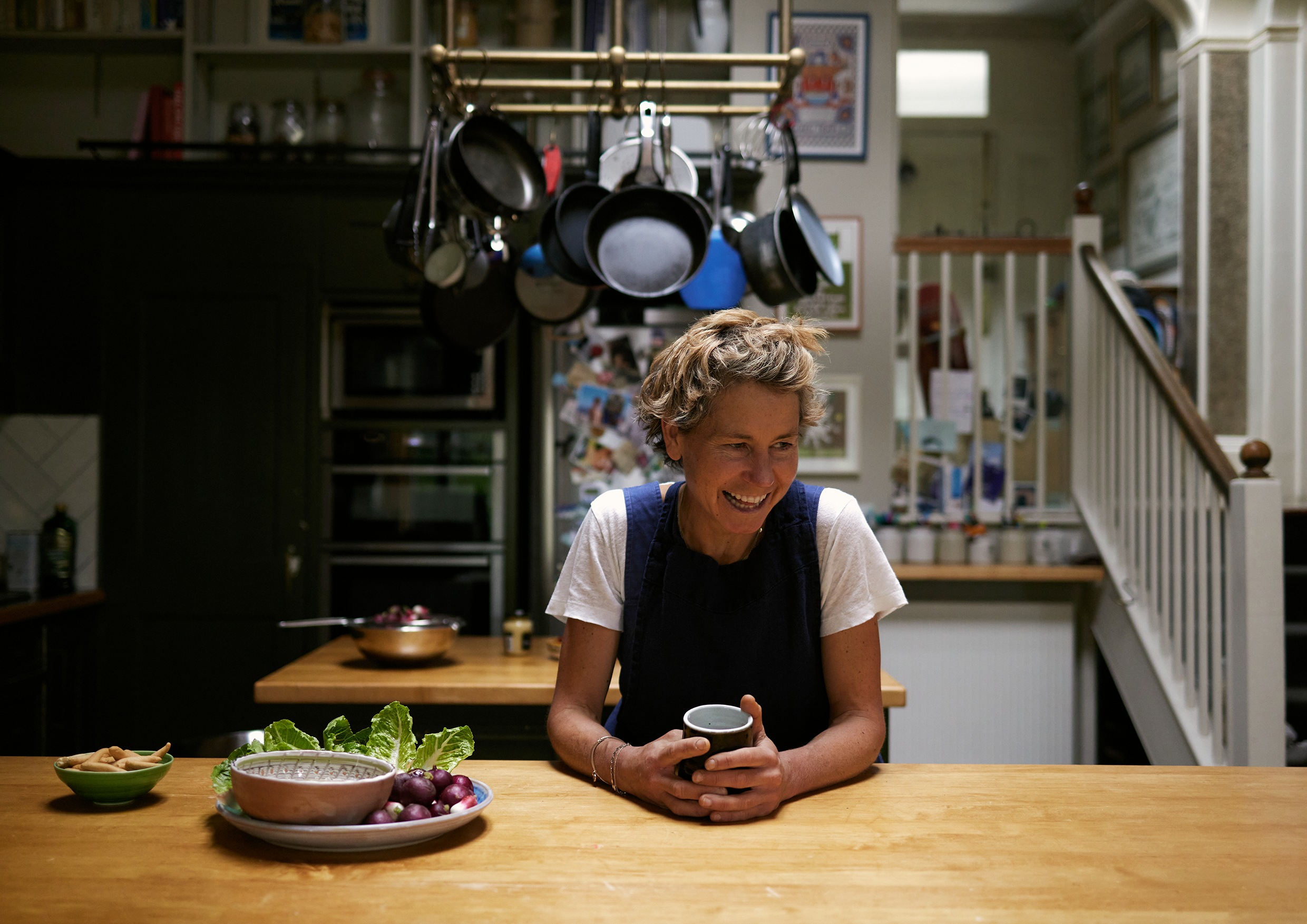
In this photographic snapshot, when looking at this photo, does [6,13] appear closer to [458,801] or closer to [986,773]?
[458,801]

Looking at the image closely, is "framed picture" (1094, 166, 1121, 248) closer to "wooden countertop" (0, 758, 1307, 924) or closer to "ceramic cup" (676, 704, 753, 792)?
"wooden countertop" (0, 758, 1307, 924)

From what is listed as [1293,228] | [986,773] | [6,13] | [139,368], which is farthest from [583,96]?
[986,773]

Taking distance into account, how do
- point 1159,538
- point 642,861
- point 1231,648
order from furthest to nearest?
point 1159,538 → point 1231,648 → point 642,861

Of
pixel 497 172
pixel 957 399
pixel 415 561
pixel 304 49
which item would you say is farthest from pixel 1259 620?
pixel 304 49

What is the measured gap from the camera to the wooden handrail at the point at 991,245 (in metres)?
3.89

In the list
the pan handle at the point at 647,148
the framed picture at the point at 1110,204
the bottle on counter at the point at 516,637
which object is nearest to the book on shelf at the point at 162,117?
the pan handle at the point at 647,148

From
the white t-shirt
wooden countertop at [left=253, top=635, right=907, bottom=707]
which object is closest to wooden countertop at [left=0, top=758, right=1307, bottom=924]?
the white t-shirt

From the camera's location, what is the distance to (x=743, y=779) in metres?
1.19

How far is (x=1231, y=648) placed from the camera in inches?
110

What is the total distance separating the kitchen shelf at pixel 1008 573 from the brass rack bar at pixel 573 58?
2026 mm

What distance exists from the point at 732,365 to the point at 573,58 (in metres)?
1.04

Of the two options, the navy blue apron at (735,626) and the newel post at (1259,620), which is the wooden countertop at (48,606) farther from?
the newel post at (1259,620)

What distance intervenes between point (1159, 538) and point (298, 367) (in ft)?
9.82

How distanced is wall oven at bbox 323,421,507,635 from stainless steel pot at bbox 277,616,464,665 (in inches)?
38.7
